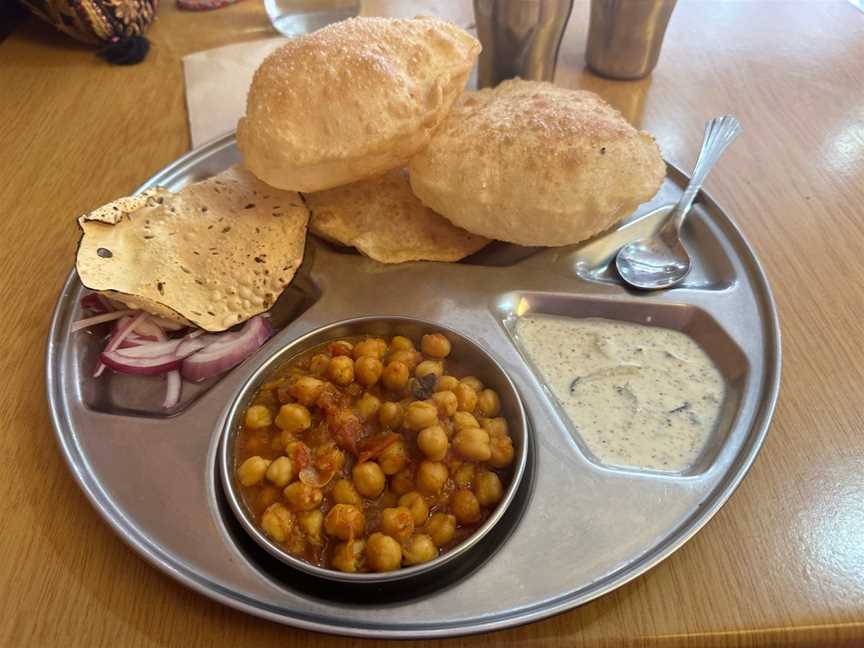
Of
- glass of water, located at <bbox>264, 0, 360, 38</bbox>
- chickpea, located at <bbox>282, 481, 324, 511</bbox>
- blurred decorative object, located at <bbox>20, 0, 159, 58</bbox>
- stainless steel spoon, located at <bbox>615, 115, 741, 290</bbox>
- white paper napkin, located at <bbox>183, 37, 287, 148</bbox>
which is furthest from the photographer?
glass of water, located at <bbox>264, 0, 360, 38</bbox>

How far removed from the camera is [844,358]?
4.79ft

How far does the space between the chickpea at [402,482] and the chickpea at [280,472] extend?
0.19 meters

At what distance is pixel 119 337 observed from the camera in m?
1.44

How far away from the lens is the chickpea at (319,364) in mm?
1410

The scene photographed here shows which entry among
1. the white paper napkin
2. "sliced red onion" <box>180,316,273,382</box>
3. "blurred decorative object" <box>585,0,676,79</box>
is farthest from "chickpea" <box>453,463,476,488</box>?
"blurred decorative object" <box>585,0,676,79</box>

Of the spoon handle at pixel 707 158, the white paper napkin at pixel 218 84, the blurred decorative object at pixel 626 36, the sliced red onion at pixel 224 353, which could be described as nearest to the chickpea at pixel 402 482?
the sliced red onion at pixel 224 353

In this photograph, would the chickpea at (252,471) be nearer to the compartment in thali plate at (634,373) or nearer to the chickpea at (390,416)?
the chickpea at (390,416)

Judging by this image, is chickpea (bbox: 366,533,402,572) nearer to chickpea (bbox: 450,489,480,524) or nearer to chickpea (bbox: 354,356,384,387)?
chickpea (bbox: 450,489,480,524)

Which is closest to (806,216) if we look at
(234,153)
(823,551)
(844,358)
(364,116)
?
(844,358)

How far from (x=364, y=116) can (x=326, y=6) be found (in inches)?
56.3

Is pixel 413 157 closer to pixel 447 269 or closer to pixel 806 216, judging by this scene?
pixel 447 269

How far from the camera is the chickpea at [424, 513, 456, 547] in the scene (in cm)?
117

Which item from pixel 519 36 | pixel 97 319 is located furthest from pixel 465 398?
pixel 519 36

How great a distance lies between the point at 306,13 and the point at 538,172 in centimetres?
159
